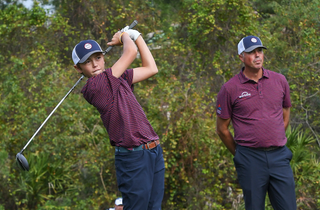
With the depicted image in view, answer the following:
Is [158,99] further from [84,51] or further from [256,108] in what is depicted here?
[84,51]

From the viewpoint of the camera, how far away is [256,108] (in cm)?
391

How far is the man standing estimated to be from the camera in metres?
3.84

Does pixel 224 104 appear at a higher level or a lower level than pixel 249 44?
lower

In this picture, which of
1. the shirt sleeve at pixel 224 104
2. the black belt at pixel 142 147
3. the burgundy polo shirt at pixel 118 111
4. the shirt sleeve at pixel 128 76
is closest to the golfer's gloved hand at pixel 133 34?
the shirt sleeve at pixel 128 76

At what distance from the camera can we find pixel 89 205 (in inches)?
263

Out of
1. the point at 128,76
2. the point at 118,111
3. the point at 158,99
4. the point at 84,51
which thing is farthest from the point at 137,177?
the point at 158,99

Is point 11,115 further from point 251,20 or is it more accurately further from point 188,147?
point 251,20

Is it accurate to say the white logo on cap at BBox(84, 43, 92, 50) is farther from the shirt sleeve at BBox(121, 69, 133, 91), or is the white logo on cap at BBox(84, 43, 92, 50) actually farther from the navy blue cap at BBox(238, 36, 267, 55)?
the navy blue cap at BBox(238, 36, 267, 55)

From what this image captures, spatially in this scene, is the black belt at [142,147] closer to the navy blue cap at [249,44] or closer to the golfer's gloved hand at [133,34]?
the golfer's gloved hand at [133,34]

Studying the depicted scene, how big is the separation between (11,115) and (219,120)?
5521 millimetres

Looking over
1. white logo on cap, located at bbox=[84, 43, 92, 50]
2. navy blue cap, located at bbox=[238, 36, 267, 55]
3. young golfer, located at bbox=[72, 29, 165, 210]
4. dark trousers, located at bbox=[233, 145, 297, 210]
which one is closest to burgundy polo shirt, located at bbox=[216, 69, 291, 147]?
dark trousers, located at bbox=[233, 145, 297, 210]

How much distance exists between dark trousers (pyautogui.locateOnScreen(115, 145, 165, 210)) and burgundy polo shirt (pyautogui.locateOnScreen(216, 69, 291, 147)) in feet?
3.65

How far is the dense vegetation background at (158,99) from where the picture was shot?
6320 millimetres

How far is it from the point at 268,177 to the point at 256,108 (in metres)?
Result: 0.66
